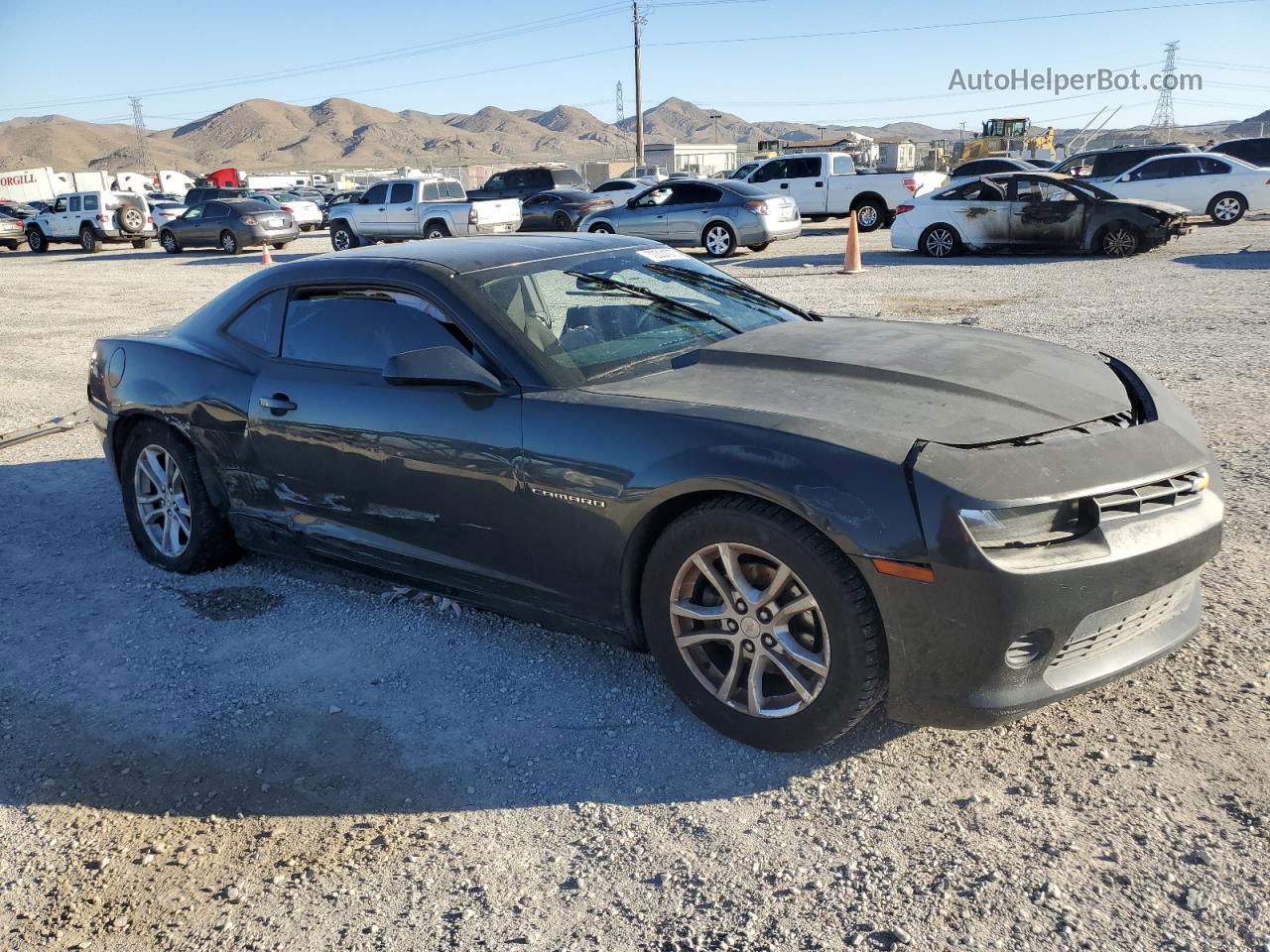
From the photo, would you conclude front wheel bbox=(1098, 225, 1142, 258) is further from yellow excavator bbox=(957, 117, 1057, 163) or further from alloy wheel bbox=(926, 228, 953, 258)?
yellow excavator bbox=(957, 117, 1057, 163)

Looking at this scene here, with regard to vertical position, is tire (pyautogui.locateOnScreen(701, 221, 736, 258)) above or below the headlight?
above

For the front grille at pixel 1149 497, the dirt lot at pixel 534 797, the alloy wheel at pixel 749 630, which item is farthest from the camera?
the alloy wheel at pixel 749 630

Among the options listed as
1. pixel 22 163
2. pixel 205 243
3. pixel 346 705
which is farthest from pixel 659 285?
pixel 22 163

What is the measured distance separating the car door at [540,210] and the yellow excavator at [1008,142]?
3100 cm

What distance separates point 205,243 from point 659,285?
1044 inches

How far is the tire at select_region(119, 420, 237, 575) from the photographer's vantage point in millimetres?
4633

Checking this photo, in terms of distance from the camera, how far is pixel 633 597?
327 centimetres

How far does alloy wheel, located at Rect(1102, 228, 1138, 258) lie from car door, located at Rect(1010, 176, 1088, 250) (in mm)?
394

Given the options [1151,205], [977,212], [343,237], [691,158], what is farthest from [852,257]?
[691,158]

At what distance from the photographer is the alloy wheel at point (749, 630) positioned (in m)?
2.91

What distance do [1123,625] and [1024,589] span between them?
49 centimetres

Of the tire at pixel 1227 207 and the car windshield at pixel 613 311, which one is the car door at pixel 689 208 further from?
the car windshield at pixel 613 311

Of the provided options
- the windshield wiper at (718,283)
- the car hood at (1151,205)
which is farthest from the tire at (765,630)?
the car hood at (1151,205)

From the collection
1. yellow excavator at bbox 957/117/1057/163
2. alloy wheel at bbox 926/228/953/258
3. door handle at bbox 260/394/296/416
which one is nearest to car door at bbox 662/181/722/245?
alloy wheel at bbox 926/228/953/258
